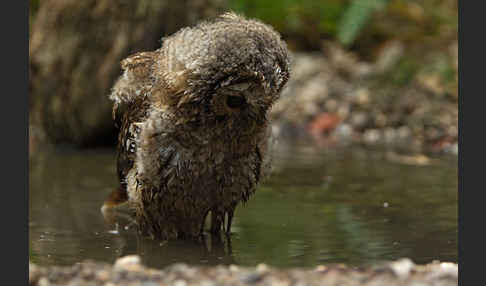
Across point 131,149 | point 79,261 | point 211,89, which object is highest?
point 211,89

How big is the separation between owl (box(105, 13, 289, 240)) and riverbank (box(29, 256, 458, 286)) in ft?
3.18

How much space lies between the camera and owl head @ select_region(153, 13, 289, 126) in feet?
15.3

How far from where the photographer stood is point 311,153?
29.7 ft

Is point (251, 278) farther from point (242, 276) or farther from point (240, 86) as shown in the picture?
point (240, 86)

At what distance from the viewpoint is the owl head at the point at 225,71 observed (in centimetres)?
466

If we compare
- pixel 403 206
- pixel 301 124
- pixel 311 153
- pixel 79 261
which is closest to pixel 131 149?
pixel 79 261

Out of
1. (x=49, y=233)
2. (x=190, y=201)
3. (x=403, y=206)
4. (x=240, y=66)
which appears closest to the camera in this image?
(x=240, y=66)

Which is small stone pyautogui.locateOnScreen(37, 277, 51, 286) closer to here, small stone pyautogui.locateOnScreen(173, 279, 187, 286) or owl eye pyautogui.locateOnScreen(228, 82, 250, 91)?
small stone pyautogui.locateOnScreen(173, 279, 187, 286)

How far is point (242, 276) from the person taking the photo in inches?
162

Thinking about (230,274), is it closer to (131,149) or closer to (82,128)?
(131,149)

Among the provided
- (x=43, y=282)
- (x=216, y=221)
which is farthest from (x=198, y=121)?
→ (x=43, y=282)

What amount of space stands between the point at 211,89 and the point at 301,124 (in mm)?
5857

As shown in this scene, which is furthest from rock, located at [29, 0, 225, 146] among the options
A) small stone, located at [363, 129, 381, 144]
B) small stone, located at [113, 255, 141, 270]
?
small stone, located at [113, 255, 141, 270]

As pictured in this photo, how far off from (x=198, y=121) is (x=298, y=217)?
158 cm
